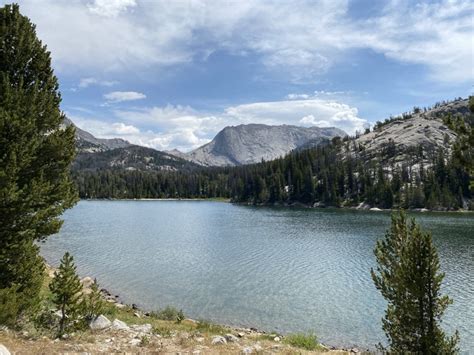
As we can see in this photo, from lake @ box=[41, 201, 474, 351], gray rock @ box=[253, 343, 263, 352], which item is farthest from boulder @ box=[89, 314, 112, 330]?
lake @ box=[41, 201, 474, 351]

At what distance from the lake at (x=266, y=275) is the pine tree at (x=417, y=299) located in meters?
12.6

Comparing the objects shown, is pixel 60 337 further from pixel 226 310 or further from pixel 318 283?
pixel 318 283

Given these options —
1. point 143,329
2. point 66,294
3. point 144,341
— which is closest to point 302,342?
point 143,329

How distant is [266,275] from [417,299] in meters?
31.8

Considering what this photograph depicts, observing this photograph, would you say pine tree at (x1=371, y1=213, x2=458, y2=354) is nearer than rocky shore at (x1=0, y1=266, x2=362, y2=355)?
Yes

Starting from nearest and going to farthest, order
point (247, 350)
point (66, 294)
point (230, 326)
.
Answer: point (66, 294)
point (247, 350)
point (230, 326)

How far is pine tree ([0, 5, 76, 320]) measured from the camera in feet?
49.7

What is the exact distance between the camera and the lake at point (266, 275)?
30792 millimetres

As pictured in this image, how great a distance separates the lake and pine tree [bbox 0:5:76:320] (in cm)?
1803

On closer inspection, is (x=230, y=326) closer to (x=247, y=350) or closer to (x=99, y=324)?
(x=247, y=350)

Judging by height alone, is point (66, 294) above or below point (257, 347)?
above

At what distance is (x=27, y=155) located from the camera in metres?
15.6

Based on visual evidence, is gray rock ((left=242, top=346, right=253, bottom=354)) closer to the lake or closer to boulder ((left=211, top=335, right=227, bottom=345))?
boulder ((left=211, top=335, right=227, bottom=345))

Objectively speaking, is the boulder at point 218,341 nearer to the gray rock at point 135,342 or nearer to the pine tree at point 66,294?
the gray rock at point 135,342
